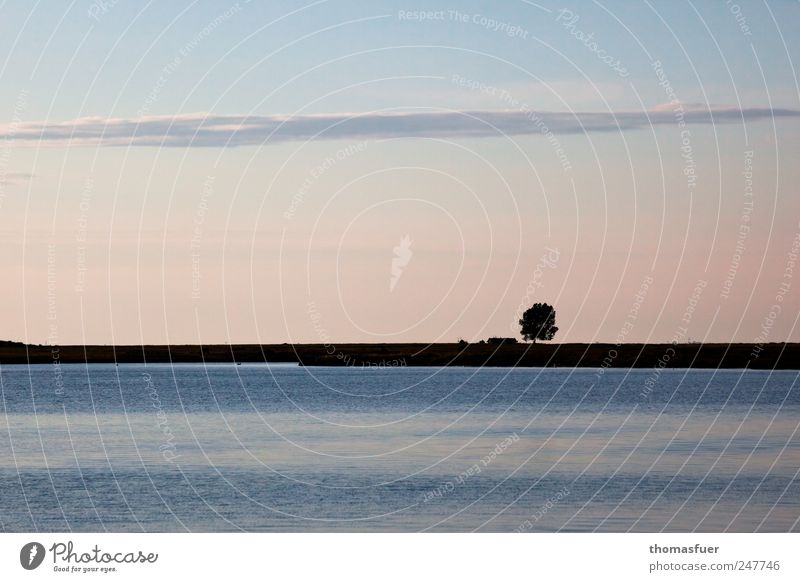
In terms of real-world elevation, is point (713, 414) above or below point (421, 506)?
above

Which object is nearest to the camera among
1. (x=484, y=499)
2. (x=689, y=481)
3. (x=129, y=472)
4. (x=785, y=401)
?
(x=484, y=499)

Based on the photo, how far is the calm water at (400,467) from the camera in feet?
167

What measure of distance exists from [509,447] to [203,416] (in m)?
42.0

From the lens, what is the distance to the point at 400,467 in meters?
66.3
